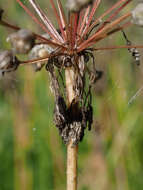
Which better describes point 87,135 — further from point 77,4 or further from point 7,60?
point 77,4

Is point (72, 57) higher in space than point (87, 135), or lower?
higher

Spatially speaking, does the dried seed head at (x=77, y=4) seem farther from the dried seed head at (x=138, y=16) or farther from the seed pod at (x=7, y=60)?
the seed pod at (x=7, y=60)

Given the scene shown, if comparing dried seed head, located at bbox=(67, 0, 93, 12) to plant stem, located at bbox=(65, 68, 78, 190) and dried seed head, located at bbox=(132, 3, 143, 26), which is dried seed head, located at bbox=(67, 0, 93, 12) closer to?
dried seed head, located at bbox=(132, 3, 143, 26)

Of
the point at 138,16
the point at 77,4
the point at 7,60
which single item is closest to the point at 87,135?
the point at 7,60

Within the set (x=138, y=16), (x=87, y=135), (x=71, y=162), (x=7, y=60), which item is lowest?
(x=87, y=135)

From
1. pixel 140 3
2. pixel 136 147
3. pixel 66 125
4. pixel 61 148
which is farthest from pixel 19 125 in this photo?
pixel 140 3

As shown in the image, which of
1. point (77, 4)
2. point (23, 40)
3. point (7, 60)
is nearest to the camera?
point (77, 4)

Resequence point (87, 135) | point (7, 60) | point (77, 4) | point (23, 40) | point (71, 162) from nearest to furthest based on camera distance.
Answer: point (77, 4) < point (23, 40) < point (7, 60) < point (71, 162) < point (87, 135)

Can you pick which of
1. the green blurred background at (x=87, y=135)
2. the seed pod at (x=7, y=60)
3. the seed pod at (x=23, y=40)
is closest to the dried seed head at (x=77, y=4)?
the seed pod at (x=23, y=40)

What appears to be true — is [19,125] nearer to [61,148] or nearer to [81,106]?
[61,148]
